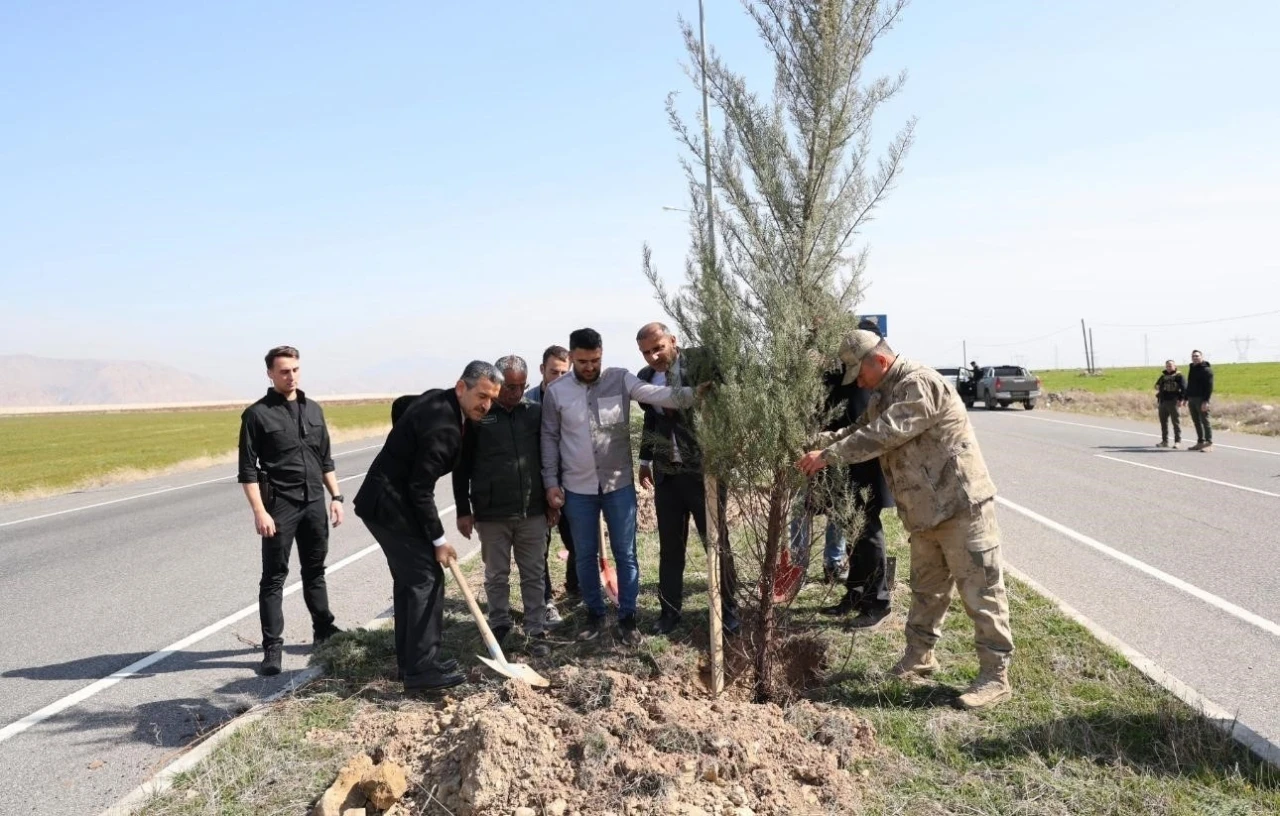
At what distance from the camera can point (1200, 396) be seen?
661 inches

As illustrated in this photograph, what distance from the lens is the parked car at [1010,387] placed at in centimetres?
3416

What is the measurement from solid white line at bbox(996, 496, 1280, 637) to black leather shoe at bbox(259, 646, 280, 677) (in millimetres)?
6335

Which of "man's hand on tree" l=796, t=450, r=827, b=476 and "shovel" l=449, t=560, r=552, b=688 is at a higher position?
"man's hand on tree" l=796, t=450, r=827, b=476

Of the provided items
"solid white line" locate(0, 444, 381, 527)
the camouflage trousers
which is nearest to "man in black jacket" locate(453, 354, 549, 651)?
the camouflage trousers

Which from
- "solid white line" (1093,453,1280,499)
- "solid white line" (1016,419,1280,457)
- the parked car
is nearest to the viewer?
"solid white line" (1093,453,1280,499)

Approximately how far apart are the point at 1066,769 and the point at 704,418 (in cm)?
223

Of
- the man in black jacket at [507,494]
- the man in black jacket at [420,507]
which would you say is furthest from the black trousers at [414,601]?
the man in black jacket at [507,494]

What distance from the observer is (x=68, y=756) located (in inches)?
171

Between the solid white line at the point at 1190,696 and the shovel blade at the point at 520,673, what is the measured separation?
3140 millimetres

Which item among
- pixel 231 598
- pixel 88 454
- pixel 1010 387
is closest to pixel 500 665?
pixel 231 598

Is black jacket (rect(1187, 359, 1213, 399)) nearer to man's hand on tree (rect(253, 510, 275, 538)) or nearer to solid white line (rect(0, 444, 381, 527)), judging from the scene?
man's hand on tree (rect(253, 510, 275, 538))

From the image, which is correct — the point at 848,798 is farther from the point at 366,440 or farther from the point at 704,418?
the point at 366,440

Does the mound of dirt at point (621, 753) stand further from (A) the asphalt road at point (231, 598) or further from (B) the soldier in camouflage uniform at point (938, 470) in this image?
(A) the asphalt road at point (231, 598)

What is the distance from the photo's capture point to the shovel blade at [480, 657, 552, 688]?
4.51 m
